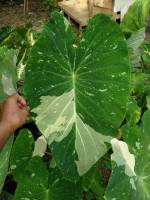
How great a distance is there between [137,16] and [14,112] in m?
0.79

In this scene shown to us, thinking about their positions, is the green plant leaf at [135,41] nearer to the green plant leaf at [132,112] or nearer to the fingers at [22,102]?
the green plant leaf at [132,112]

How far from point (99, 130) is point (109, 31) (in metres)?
0.29

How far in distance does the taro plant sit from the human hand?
0.03 metres

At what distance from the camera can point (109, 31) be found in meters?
1.45

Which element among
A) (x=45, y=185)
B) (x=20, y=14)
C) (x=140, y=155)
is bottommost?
(x=20, y=14)

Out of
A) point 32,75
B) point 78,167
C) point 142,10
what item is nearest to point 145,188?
point 78,167

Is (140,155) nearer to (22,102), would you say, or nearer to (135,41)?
(22,102)

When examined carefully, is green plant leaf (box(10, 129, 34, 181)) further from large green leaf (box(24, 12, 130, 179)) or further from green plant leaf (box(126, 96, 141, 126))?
green plant leaf (box(126, 96, 141, 126))

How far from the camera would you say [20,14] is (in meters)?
4.60

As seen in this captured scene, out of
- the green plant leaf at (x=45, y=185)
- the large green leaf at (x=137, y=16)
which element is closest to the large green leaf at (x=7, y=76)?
the green plant leaf at (x=45, y=185)

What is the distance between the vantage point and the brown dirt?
172 inches

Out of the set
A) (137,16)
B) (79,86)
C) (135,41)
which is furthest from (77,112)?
(137,16)

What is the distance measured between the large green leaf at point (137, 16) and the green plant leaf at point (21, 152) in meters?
0.71

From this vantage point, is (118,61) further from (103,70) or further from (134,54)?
(134,54)
